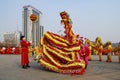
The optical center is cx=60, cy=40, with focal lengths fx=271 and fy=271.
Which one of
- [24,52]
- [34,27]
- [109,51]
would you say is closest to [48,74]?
[24,52]

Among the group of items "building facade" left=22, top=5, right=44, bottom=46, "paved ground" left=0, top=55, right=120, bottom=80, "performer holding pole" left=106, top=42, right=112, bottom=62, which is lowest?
"paved ground" left=0, top=55, right=120, bottom=80

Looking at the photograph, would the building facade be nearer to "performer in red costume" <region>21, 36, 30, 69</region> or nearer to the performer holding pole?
"performer in red costume" <region>21, 36, 30, 69</region>

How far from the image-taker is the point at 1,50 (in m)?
46.8

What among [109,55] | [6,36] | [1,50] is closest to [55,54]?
[109,55]

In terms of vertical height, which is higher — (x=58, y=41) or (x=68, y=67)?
(x=58, y=41)

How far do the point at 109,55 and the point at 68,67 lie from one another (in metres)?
9.76

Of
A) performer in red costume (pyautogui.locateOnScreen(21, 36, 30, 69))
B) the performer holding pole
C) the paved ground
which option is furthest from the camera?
the performer holding pole

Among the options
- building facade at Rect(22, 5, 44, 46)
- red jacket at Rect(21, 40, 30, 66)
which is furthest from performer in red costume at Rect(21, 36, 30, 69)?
building facade at Rect(22, 5, 44, 46)

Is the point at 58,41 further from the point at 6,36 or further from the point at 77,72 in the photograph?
the point at 6,36

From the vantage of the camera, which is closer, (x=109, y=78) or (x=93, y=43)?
(x=109, y=78)

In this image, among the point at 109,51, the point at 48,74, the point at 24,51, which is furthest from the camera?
the point at 109,51

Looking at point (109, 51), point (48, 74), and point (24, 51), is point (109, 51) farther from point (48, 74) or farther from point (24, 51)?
point (48, 74)

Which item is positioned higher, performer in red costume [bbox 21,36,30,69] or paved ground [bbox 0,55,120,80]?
performer in red costume [bbox 21,36,30,69]

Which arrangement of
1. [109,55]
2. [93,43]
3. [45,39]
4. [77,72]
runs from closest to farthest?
[77,72] → [45,39] → [109,55] → [93,43]
